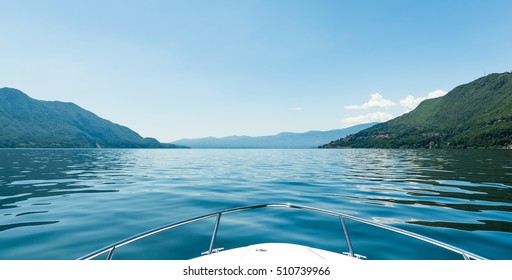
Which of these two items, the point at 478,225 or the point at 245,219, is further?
the point at 245,219

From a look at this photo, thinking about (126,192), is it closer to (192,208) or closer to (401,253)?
(192,208)

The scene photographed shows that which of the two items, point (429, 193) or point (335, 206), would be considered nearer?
point (335, 206)

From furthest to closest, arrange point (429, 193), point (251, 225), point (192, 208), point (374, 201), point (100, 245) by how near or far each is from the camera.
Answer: point (429, 193), point (374, 201), point (192, 208), point (251, 225), point (100, 245)

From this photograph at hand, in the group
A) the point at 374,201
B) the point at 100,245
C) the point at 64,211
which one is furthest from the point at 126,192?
the point at 374,201

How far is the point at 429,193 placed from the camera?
13.6 metres

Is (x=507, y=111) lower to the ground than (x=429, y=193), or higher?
higher

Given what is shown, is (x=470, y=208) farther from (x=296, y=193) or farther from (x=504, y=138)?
(x=504, y=138)

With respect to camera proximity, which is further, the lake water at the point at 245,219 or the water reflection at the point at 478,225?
the water reflection at the point at 478,225

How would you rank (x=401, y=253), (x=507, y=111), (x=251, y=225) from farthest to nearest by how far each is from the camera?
1. (x=507, y=111)
2. (x=251, y=225)
3. (x=401, y=253)

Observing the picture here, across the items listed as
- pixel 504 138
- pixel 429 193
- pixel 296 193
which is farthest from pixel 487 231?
pixel 504 138

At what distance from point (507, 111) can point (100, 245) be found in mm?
253664

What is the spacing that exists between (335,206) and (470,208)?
526 cm

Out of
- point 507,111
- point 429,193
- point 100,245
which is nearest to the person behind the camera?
point 100,245

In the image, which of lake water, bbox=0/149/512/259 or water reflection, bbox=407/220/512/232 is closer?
lake water, bbox=0/149/512/259
